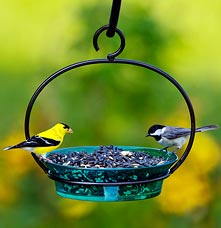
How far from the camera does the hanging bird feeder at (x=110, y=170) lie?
2.19 m

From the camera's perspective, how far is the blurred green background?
3.36 m

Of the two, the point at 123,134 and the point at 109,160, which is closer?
the point at 109,160

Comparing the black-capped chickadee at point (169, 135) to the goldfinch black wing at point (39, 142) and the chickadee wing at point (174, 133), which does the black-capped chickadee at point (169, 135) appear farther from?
the goldfinch black wing at point (39, 142)

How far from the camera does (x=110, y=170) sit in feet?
7.16

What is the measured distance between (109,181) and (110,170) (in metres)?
→ 0.04

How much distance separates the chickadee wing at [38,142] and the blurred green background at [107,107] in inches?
34.2

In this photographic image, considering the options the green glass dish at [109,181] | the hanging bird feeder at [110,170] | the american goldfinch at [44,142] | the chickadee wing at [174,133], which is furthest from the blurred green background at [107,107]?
the green glass dish at [109,181]

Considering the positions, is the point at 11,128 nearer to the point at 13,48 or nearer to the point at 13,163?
the point at 13,163

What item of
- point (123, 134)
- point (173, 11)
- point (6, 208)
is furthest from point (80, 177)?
point (173, 11)

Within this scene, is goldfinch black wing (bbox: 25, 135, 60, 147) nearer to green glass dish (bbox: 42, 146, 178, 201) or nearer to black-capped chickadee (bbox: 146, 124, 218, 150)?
green glass dish (bbox: 42, 146, 178, 201)

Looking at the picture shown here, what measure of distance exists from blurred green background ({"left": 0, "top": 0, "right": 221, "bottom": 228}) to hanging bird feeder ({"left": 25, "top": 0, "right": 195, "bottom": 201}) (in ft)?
3.10

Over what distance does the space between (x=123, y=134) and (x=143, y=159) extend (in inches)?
36.0

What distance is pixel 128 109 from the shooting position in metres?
3.41

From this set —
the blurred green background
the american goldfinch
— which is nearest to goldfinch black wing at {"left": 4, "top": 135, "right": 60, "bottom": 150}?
the american goldfinch
